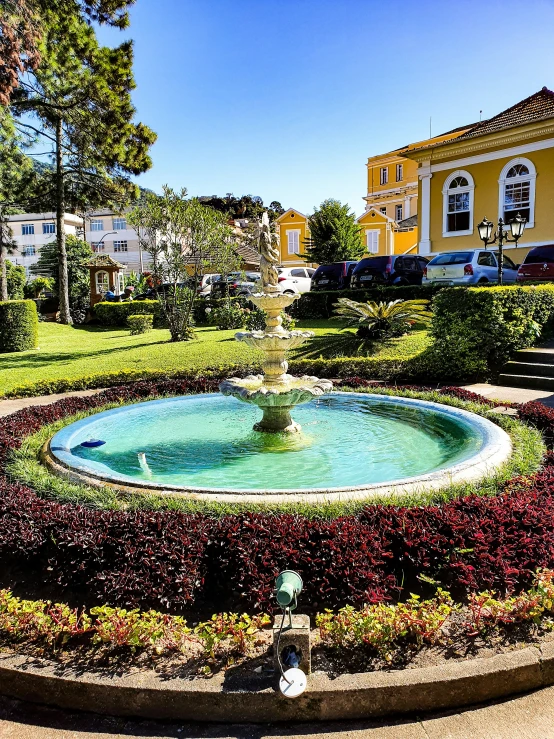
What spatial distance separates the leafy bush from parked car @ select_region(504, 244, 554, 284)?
15.5 m

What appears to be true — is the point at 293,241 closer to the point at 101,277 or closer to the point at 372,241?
the point at 372,241

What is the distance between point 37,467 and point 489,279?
1623 centimetres

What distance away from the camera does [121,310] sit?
91.2 ft

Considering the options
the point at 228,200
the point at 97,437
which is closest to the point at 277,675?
the point at 97,437

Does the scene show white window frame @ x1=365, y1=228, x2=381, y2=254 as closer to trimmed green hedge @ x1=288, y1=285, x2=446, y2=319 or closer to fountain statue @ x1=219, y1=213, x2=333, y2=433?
trimmed green hedge @ x1=288, y1=285, x2=446, y2=319

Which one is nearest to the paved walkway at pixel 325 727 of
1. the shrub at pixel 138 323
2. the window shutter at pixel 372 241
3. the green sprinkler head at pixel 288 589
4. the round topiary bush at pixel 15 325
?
the green sprinkler head at pixel 288 589

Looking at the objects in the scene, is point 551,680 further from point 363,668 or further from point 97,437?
point 97,437

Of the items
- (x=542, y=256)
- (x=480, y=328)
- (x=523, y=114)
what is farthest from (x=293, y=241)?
(x=480, y=328)

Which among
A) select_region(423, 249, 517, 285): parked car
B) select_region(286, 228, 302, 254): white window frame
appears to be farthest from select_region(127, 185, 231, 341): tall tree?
select_region(286, 228, 302, 254): white window frame

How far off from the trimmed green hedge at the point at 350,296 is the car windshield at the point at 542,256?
3.08 meters

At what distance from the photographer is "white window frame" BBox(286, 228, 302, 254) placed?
2064 inches

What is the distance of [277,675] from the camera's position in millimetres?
2904

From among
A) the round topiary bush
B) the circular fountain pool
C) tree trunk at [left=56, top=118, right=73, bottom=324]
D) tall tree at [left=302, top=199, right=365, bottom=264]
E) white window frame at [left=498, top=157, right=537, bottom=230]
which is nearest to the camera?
the circular fountain pool

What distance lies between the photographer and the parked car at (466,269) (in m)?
18.5
